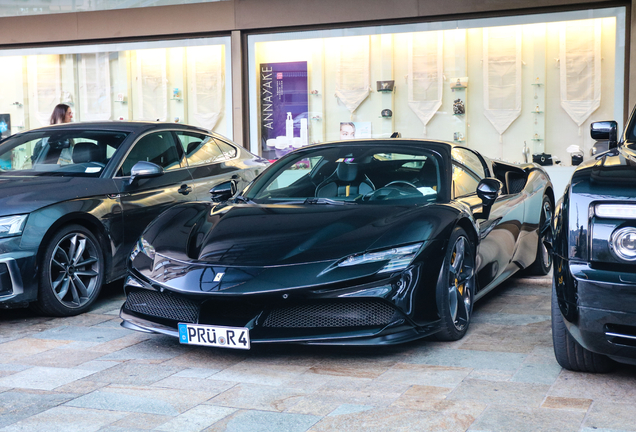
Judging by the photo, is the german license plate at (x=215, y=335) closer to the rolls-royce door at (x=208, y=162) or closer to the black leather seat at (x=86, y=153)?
the black leather seat at (x=86, y=153)

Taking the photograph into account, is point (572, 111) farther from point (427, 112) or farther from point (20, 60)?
point (20, 60)

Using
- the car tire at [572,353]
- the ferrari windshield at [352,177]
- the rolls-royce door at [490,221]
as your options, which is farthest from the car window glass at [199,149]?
the car tire at [572,353]

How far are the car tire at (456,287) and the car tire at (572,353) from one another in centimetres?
67

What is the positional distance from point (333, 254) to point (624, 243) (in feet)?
4.81

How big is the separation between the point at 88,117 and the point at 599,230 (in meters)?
11.5

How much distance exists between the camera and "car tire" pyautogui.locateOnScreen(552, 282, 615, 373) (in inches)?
145

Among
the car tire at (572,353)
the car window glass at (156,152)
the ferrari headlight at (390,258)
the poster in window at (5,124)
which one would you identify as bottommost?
the car tire at (572,353)

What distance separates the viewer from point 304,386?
3695 millimetres

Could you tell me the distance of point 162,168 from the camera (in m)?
6.44

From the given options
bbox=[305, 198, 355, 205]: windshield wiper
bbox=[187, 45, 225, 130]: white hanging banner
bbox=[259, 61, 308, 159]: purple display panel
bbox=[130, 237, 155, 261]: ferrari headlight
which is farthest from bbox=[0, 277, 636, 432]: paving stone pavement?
bbox=[187, 45, 225, 130]: white hanging banner

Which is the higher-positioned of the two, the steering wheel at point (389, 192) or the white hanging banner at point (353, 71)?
the white hanging banner at point (353, 71)

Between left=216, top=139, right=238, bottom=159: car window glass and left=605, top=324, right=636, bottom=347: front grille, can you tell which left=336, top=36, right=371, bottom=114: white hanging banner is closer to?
left=216, top=139, right=238, bottom=159: car window glass

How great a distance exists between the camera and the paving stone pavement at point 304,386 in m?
3.18

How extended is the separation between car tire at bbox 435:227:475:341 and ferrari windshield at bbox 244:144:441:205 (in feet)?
1.29
